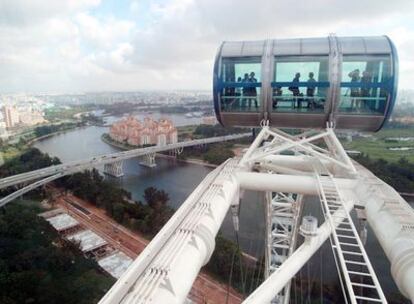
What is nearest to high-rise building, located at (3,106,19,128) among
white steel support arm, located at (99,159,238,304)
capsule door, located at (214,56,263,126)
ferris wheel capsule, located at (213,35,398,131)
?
capsule door, located at (214,56,263,126)

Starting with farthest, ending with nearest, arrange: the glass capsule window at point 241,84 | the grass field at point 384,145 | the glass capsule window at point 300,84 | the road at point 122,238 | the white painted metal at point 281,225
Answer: the grass field at point 384,145 < the road at point 122,238 < the white painted metal at point 281,225 < the glass capsule window at point 241,84 < the glass capsule window at point 300,84

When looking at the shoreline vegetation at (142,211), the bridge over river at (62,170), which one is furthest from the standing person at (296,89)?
the bridge over river at (62,170)

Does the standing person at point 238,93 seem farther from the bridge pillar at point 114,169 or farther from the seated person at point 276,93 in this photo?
the bridge pillar at point 114,169

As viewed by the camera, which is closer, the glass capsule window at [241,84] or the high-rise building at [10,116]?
the glass capsule window at [241,84]

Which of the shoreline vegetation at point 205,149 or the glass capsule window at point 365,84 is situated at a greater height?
the glass capsule window at point 365,84

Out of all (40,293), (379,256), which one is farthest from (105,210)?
(379,256)

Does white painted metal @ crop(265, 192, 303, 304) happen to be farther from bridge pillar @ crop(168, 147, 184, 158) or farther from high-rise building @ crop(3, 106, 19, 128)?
high-rise building @ crop(3, 106, 19, 128)

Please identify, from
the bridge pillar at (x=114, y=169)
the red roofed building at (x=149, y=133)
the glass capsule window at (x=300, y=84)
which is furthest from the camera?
the red roofed building at (x=149, y=133)
